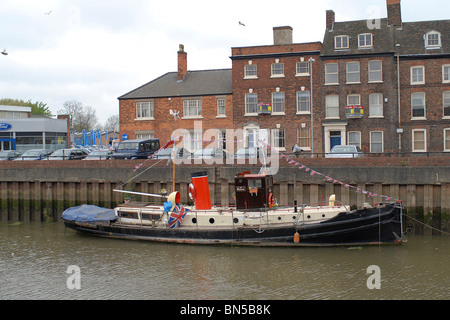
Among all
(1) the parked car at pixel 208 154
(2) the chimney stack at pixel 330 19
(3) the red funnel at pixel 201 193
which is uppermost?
(2) the chimney stack at pixel 330 19

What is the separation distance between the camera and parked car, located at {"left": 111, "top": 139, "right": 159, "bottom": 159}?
33.5 metres

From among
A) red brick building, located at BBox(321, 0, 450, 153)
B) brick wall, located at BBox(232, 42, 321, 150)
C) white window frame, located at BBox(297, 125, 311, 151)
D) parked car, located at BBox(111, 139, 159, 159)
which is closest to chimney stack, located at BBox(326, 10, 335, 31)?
red brick building, located at BBox(321, 0, 450, 153)

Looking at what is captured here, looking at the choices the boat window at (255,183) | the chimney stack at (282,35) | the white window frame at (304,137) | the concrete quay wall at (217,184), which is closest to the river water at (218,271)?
the concrete quay wall at (217,184)

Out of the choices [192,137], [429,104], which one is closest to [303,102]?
[429,104]

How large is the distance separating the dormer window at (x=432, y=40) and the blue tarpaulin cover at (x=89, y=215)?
27224 millimetres

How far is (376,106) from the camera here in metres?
38.4

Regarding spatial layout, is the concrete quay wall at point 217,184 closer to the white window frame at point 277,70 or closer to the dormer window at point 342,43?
the white window frame at point 277,70

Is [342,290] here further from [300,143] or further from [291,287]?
[300,143]

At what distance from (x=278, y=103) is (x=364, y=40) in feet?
27.4

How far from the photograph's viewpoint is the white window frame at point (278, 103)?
3988 cm

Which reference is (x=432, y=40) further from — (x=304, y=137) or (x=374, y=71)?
(x=304, y=137)

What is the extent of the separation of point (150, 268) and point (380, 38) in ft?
92.2

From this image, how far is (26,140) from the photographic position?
55.7m

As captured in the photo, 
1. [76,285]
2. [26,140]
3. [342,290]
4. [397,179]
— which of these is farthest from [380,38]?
[26,140]
